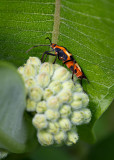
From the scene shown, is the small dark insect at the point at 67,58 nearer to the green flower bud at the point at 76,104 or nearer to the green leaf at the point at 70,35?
the green leaf at the point at 70,35


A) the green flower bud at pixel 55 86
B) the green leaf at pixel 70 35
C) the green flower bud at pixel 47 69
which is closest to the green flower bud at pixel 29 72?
the green flower bud at pixel 47 69

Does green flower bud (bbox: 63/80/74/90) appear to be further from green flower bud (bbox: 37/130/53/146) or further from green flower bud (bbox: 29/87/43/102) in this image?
green flower bud (bbox: 37/130/53/146)

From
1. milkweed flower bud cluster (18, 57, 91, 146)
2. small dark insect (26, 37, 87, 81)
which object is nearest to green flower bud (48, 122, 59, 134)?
milkweed flower bud cluster (18, 57, 91, 146)

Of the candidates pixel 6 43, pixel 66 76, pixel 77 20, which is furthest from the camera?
pixel 6 43

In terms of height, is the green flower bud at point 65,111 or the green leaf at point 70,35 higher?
the green leaf at point 70,35

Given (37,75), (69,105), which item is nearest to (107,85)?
(69,105)

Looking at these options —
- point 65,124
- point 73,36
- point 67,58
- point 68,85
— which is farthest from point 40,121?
point 73,36

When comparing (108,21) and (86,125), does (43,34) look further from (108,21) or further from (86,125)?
(86,125)

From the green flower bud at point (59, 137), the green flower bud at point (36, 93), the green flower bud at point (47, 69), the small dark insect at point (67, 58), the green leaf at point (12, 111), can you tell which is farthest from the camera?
the small dark insect at point (67, 58)
